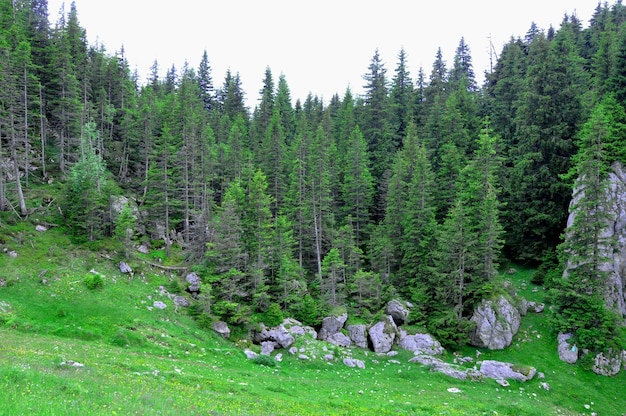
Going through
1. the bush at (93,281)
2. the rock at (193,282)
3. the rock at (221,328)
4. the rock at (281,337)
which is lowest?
the rock at (281,337)

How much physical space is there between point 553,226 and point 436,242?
15.0 meters

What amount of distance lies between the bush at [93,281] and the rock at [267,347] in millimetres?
14367

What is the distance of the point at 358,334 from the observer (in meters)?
34.7

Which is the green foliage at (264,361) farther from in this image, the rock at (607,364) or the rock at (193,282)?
the rock at (607,364)

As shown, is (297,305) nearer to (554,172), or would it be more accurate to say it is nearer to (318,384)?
(318,384)

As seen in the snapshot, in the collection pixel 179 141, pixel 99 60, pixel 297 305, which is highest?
pixel 99 60

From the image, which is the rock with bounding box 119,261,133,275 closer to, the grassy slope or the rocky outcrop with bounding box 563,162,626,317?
the grassy slope

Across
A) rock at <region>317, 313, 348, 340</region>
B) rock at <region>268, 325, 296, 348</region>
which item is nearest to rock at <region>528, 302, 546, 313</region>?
rock at <region>317, 313, 348, 340</region>

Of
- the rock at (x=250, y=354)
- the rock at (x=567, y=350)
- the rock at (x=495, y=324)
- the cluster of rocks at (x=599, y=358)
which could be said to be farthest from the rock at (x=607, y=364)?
the rock at (x=250, y=354)

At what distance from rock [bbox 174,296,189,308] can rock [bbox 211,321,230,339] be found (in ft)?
12.9

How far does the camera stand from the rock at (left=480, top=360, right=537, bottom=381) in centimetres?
2862

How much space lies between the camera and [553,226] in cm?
4309

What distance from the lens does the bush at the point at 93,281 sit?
101 ft

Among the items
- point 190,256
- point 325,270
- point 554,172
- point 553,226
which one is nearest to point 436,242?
point 325,270
